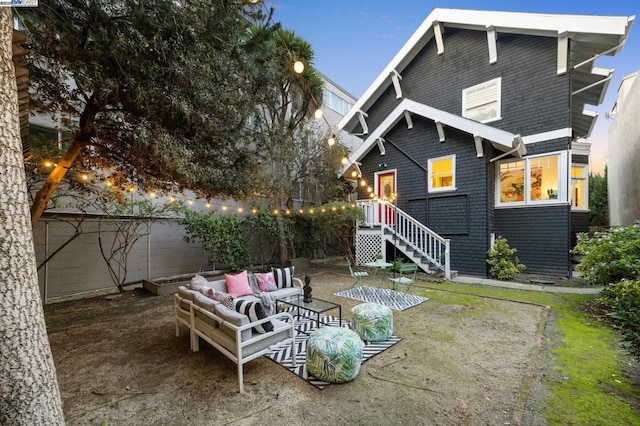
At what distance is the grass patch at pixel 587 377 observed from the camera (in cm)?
252

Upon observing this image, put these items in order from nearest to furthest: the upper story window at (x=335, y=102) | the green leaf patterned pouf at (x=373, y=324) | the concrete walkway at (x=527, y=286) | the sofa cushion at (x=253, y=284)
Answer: the green leaf patterned pouf at (x=373, y=324)
the sofa cushion at (x=253, y=284)
the concrete walkway at (x=527, y=286)
the upper story window at (x=335, y=102)

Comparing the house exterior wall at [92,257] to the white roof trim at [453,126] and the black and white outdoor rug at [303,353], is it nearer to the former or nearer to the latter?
the black and white outdoor rug at [303,353]

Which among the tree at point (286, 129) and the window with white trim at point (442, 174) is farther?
the window with white trim at point (442, 174)

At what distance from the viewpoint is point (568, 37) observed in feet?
25.3

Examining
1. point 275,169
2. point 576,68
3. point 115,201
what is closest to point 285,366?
point 115,201

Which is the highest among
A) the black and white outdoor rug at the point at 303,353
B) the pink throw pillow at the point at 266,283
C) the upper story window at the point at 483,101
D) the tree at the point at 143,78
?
the upper story window at the point at 483,101

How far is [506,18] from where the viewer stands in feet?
28.1

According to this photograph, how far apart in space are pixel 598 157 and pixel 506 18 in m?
13.1

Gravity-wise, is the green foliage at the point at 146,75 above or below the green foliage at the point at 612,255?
above

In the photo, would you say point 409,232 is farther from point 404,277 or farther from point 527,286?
point 527,286

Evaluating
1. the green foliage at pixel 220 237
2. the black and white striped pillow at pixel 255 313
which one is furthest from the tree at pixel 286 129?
the black and white striped pillow at pixel 255 313

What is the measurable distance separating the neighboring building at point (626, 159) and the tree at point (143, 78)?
37.6 feet

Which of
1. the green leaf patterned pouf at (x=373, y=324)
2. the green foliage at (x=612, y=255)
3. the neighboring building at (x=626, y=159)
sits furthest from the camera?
the neighboring building at (x=626, y=159)

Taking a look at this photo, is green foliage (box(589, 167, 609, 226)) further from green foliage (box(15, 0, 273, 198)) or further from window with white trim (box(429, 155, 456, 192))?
green foliage (box(15, 0, 273, 198))
